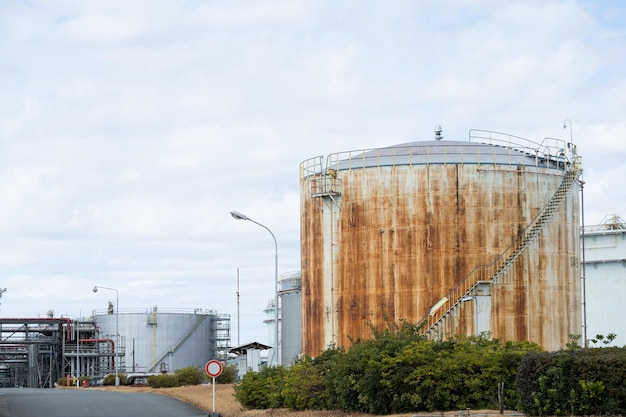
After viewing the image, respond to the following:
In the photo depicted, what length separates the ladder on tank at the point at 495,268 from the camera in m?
40.4

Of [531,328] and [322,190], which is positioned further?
[322,190]

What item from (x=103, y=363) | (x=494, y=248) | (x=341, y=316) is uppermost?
(x=494, y=248)

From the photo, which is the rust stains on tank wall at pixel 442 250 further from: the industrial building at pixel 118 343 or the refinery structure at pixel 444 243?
the industrial building at pixel 118 343

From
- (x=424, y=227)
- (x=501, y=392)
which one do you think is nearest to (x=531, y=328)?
(x=424, y=227)

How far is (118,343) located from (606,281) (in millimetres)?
52755

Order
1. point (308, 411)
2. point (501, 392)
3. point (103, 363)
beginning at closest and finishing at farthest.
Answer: point (501, 392) → point (308, 411) → point (103, 363)

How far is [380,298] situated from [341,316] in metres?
2.42

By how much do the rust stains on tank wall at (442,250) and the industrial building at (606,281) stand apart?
2215 cm

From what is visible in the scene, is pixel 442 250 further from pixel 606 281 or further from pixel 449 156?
pixel 606 281

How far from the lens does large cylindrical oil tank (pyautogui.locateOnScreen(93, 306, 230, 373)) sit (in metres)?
96.9

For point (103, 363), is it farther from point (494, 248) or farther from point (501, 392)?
point (501, 392)

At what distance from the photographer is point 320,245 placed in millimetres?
44688

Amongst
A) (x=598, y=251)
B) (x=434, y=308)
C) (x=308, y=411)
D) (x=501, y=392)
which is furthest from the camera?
(x=598, y=251)

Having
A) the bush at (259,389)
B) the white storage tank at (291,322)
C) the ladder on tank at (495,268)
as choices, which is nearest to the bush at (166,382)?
the white storage tank at (291,322)
